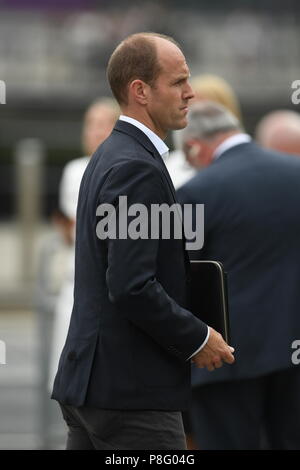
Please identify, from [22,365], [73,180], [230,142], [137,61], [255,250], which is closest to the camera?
[137,61]

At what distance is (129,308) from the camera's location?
12.8 feet

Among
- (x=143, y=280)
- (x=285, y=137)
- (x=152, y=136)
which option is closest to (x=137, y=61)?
(x=152, y=136)

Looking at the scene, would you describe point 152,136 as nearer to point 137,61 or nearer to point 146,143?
point 146,143

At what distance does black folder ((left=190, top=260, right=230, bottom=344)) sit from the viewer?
421 centimetres

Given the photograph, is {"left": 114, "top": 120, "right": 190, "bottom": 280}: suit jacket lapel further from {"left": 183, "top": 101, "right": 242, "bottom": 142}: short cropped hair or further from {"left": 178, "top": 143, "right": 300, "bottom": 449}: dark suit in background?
{"left": 183, "top": 101, "right": 242, "bottom": 142}: short cropped hair

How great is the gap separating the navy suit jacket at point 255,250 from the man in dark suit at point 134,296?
127cm

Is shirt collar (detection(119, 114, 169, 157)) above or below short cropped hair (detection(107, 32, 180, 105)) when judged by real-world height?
below

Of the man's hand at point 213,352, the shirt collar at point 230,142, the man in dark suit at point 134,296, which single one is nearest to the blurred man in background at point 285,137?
the shirt collar at point 230,142

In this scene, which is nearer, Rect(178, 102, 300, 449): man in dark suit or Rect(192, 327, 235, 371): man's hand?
Rect(192, 327, 235, 371): man's hand

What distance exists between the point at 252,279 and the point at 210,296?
1254 millimetres

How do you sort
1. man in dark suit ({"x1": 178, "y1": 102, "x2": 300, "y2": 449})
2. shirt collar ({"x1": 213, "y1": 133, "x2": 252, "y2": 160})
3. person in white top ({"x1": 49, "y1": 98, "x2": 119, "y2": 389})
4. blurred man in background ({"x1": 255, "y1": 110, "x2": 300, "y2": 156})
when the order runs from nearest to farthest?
1. man in dark suit ({"x1": 178, "y1": 102, "x2": 300, "y2": 449})
2. shirt collar ({"x1": 213, "y1": 133, "x2": 252, "y2": 160})
3. person in white top ({"x1": 49, "y1": 98, "x2": 119, "y2": 389})
4. blurred man in background ({"x1": 255, "y1": 110, "x2": 300, "y2": 156})

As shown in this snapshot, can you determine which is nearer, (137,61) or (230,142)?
(137,61)

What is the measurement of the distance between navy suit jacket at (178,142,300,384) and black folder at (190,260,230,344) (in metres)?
1.19

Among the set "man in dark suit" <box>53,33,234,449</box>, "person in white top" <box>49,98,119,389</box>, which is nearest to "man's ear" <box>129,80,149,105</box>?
"man in dark suit" <box>53,33,234,449</box>
